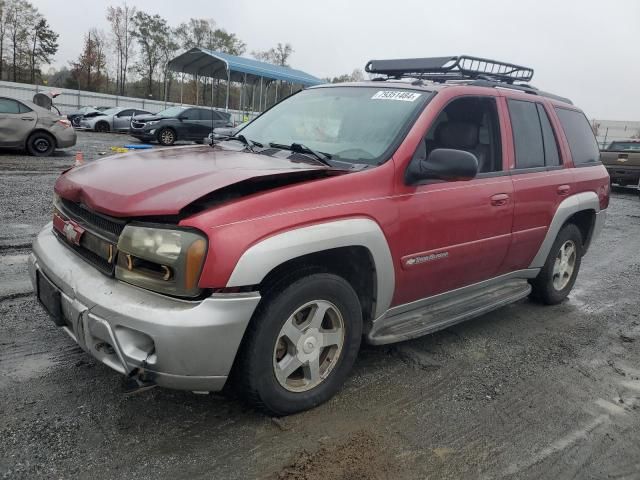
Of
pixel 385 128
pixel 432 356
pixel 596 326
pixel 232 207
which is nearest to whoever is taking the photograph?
pixel 232 207

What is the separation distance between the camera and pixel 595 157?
5320 millimetres

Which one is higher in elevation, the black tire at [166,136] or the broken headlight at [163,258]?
the broken headlight at [163,258]

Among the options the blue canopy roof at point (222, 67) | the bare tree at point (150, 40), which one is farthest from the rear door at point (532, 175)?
the bare tree at point (150, 40)

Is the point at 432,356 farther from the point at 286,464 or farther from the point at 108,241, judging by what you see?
the point at 108,241

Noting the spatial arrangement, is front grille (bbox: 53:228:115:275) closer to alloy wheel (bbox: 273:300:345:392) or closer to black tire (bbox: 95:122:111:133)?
alloy wheel (bbox: 273:300:345:392)

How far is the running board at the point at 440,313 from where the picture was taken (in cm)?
326

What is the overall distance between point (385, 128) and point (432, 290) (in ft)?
3.64

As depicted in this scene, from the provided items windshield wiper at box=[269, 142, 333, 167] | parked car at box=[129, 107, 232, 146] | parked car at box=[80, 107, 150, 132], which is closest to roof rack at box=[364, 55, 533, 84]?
windshield wiper at box=[269, 142, 333, 167]

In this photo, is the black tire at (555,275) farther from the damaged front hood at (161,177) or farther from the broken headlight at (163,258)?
the broken headlight at (163,258)

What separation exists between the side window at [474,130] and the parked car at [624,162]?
544 inches

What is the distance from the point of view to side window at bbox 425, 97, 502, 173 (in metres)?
3.66

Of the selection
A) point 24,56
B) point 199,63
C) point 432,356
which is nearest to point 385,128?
point 432,356

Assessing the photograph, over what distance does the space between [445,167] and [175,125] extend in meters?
18.1

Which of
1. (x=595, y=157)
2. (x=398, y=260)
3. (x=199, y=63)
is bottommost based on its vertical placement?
(x=398, y=260)
